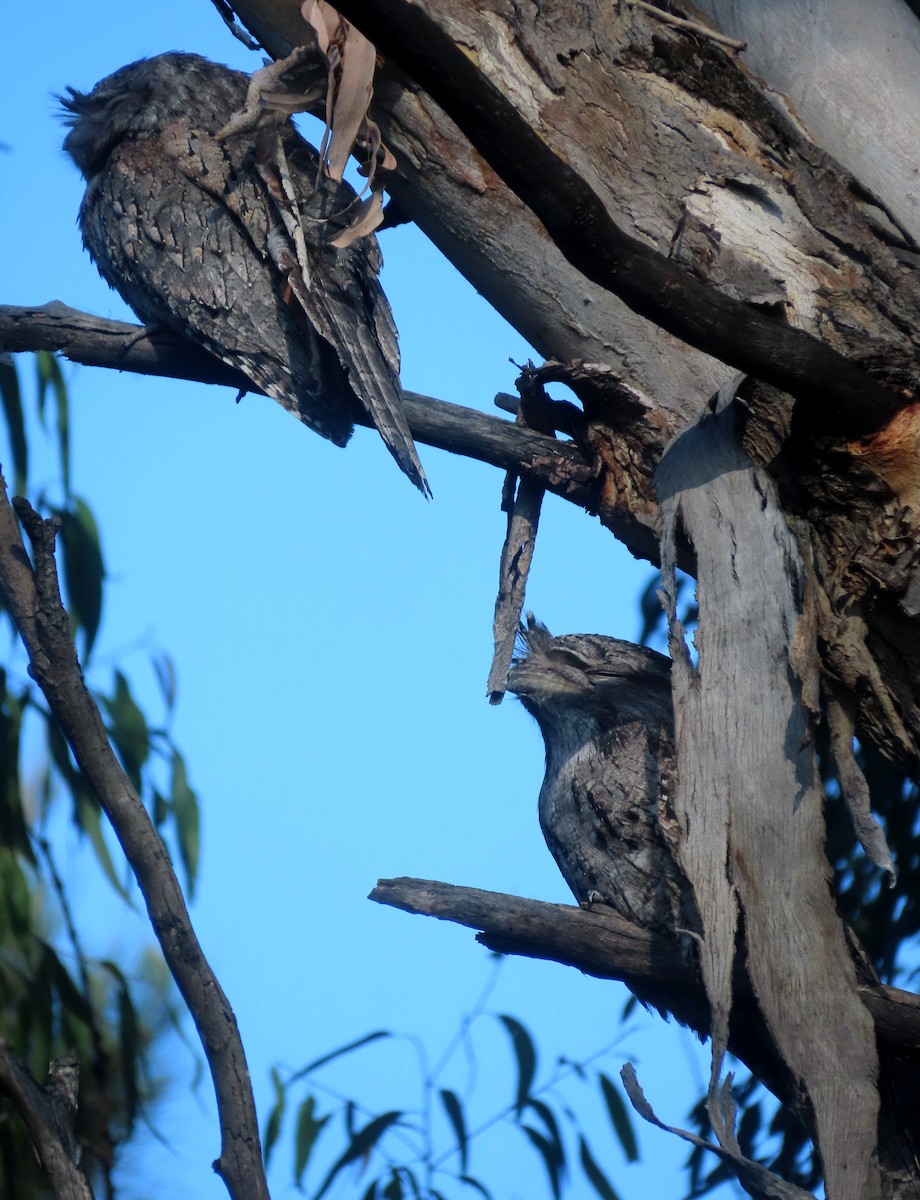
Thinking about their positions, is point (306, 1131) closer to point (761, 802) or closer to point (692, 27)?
point (761, 802)

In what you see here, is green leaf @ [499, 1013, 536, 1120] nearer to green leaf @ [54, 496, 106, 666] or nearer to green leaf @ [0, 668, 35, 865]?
green leaf @ [0, 668, 35, 865]

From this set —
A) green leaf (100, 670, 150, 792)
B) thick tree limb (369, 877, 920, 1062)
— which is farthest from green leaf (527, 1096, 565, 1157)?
green leaf (100, 670, 150, 792)

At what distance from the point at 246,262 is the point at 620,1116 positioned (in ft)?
5.71

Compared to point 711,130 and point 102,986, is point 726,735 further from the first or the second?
point 102,986

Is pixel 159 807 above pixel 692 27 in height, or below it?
below

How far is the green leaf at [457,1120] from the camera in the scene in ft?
6.39

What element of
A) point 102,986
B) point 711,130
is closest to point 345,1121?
point 102,986

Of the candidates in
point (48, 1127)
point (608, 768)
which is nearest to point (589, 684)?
point (608, 768)

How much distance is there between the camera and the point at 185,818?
2.07 metres

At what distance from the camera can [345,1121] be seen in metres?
2.04

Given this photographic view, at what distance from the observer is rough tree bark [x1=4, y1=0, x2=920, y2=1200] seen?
1142 millimetres

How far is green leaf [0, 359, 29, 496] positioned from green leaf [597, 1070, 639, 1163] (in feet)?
5.22

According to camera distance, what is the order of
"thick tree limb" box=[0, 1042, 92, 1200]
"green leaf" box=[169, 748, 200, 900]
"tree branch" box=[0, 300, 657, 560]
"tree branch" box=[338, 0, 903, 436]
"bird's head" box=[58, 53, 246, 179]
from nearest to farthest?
"tree branch" box=[338, 0, 903, 436] < "thick tree limb" box=[0, 1042, 92, 1200] < "tree branch" box=[0, 300, 657, 560] < "green leaf" box=[169, 748, 200, 900] < "bird's head" box=[58, 53, 246, 179]

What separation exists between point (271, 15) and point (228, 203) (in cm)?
57
